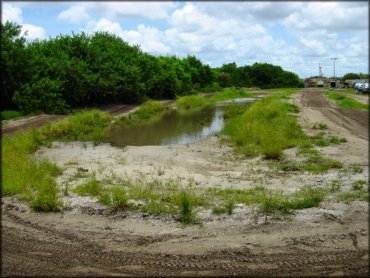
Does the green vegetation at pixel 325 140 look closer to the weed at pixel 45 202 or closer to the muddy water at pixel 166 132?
the muddy water at pixel 166 132

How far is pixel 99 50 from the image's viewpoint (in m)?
39.9

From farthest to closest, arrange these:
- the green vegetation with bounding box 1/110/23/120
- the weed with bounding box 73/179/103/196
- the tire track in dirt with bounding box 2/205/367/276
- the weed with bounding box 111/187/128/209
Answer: the green vegetation with bounding box 1/110/23/120 < the weed with bounding box 73/179/103/196 < the weed with bounding box 111/187/128/209 < the tire track in dirt with bounding box 2/205/367/276

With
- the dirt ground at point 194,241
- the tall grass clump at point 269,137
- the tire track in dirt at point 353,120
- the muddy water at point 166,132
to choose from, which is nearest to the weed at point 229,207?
the dirt ground at point 194,241

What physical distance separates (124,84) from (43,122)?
1521 centimetres

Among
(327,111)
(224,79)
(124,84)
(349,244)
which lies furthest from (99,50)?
(224,79)

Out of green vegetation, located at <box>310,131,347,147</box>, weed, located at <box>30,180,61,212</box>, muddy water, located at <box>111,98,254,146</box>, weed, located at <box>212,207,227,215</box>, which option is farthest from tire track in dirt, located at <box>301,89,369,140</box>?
weed, located at <box>30,180,61,212</box>

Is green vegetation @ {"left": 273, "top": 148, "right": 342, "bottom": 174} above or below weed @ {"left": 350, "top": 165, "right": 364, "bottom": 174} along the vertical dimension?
above

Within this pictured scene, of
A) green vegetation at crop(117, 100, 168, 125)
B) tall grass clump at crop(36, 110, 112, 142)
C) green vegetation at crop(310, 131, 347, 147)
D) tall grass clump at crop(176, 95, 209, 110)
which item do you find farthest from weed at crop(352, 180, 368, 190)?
tall grass clump at crop(176, 95, 209, 110)

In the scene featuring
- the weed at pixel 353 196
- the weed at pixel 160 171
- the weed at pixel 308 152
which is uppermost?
the weed at pixel 160 171

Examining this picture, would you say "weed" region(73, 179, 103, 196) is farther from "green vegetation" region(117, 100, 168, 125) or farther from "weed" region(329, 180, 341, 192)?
"green vegetation" region(117, 100, 168, 125)

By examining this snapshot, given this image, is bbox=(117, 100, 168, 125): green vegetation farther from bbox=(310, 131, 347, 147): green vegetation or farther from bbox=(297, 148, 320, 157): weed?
bbox=(297, 148, 320, 157): weed

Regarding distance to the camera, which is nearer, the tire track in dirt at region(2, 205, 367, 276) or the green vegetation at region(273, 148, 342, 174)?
the tire track in dirt at region(2, 205, 367, 276)

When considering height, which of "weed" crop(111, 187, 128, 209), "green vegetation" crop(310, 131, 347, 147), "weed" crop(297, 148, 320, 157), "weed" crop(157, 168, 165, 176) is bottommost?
"weed" crop(297, 148, 320, 157)

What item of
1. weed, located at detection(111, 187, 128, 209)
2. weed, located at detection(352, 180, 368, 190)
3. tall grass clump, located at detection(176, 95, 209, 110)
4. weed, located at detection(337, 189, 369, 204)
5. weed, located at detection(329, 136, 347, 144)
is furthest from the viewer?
tall grass clump, located at detection(176, 95, 209, 110)
